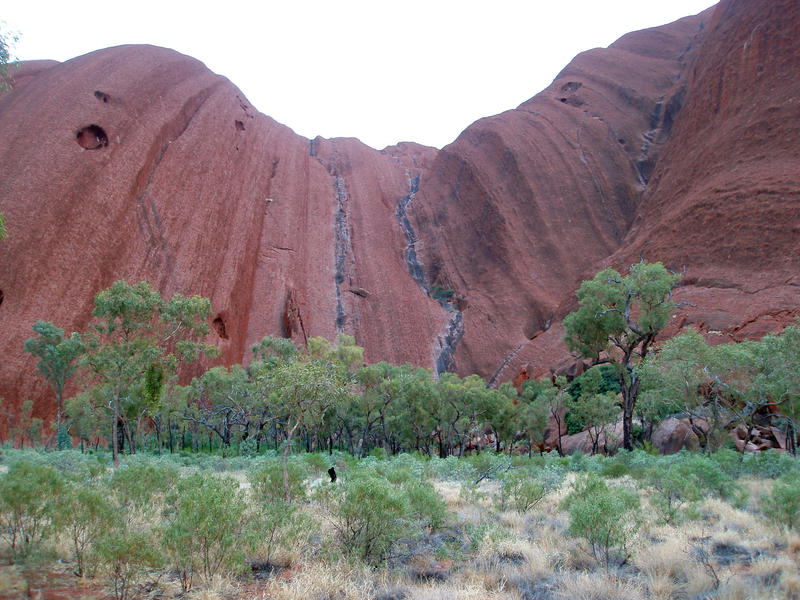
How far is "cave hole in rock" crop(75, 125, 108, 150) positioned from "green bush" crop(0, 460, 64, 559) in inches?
1836

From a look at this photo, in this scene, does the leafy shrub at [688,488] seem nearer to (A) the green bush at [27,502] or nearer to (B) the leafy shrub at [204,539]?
(B) the leafy shrub at [204,539]

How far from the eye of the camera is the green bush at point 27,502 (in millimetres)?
6277

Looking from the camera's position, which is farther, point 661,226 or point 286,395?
point 661,226

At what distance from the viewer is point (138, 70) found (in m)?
53.2

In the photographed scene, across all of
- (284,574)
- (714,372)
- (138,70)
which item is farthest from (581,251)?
(284,574)

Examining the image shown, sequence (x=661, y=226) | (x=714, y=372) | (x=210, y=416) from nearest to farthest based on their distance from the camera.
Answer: (x=714, y=372), (x=210, y=416), (x=661, y=226)

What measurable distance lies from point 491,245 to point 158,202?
1420 inches

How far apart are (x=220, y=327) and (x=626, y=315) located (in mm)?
35819

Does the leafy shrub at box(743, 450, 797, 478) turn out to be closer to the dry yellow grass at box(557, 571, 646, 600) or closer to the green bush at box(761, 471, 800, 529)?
the green bush at box(761, 471, 800, 529)

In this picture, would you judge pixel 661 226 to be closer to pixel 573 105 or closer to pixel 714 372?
pixel 714 372

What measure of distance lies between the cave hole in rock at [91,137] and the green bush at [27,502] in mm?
46630

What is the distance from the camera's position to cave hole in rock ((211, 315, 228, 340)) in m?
46.0

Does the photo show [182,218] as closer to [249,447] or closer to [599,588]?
[249,447]

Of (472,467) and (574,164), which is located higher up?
(574,164)
